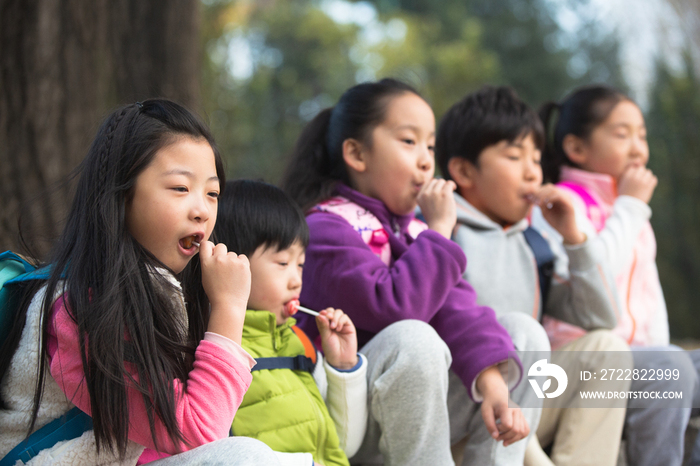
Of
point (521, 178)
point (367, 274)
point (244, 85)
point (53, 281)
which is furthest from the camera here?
point (244, 85)

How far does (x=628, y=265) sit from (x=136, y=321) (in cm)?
202

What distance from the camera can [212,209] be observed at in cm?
136

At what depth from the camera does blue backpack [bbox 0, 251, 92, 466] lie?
1.21m

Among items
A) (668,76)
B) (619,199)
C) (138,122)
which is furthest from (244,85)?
(138,122)

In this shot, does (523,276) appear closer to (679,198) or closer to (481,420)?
(481,420)

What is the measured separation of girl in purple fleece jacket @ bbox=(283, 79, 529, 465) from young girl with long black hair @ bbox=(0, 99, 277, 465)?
509 millimetres

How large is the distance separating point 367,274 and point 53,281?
0.85 m

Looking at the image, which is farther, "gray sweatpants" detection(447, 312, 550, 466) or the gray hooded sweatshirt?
the gray hooded sweatshirt

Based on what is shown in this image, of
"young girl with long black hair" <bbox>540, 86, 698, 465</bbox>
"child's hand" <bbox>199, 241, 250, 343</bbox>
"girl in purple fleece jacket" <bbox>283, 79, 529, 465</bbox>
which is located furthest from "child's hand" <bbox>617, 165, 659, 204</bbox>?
"child's hand" <bbox>199, 241, 250, 343</bbox>

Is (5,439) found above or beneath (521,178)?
beneath

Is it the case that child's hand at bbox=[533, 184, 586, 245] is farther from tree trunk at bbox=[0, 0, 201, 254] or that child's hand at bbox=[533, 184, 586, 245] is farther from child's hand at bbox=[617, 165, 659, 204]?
tree trunk at bbox=[0, 0, 201, 254]

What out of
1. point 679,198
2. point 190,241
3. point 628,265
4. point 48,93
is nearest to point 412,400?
point 190,241

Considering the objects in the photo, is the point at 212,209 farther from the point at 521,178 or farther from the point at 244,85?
the point at 244,85

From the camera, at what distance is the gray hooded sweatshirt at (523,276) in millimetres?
2232
